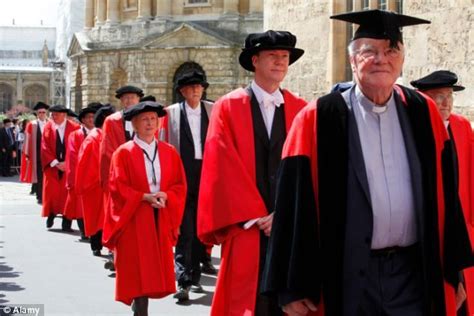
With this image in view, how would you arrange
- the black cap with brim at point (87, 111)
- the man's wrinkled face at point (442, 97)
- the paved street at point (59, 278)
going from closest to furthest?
the man's wrinkled face at point (442, 97), the paved street at point (59, 278), the black cap with brim at point (87, 111)

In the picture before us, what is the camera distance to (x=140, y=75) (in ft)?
138

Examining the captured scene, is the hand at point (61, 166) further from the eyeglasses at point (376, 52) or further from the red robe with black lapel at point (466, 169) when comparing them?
the eyeglasses at point (376, 52)

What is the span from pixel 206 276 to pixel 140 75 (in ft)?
108

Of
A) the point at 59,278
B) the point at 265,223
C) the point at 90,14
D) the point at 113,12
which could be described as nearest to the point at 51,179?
the point at 59,278

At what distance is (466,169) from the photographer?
237 inches

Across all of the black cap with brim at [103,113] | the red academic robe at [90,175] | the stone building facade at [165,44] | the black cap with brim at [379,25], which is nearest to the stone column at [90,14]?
the stone building facade at [165,44]

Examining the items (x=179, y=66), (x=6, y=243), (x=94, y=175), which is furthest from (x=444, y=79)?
(x=179, y=66)

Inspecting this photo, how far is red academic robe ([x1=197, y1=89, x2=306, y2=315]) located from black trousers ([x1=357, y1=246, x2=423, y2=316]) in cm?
155

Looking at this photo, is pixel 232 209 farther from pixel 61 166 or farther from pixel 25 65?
pixel 25 65

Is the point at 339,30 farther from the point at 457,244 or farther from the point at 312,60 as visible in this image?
the point at 457,244

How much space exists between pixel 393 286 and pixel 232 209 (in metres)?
1.73

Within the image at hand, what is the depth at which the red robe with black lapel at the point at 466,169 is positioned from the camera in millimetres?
5906

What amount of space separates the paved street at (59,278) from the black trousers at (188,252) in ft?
0.77

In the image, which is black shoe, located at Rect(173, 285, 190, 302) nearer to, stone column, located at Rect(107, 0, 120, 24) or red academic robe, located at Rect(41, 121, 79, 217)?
red academic robe, located at Rect(41, 121, 79, 217)
